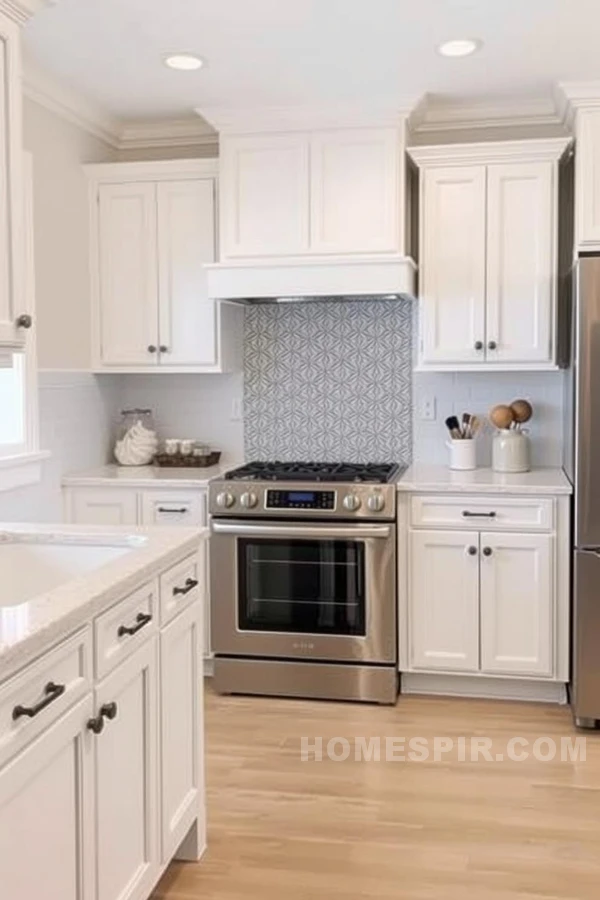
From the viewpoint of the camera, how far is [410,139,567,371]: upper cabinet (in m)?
3.98

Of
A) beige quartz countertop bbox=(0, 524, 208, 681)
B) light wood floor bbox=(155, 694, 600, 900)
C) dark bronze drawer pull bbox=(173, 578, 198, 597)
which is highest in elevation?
beige quartz countertop bbox=(0, 524, 208, 681)

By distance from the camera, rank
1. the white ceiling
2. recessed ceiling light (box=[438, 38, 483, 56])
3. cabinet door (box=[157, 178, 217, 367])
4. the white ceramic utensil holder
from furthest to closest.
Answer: cabinet door (box=[157, 178, 217, 367])
the white ceramic utensil holder
recessed ceiling light (box=[438, 38, 483, 56])
the white ceiling

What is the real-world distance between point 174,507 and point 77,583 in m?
2.08

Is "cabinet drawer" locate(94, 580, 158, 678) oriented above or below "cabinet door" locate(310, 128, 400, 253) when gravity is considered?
below

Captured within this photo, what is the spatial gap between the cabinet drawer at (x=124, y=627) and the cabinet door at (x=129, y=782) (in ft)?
0.10

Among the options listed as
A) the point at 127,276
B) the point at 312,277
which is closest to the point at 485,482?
the point at 312,277

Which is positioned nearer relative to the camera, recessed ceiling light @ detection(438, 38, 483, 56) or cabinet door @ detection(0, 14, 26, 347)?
cabinet door @ detection(0, 14, 26, 347)

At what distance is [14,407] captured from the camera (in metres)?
3.78

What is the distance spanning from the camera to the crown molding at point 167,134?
4.41 meters

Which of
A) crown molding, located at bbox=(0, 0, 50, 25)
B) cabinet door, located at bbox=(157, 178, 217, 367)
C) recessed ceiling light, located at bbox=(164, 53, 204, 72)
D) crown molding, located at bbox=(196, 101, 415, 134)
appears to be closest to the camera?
crown molding, located at bbox=(0, 0, 50, 25)

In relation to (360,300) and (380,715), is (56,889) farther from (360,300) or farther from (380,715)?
(360,300)

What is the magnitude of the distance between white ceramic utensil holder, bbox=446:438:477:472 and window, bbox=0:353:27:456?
1838 mm

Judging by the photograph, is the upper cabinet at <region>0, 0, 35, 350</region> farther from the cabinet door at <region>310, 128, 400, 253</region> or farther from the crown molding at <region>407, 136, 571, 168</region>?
the crown molding at <region>407, 136, 571, 168</region>

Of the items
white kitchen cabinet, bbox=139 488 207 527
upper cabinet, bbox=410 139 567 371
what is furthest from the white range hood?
white kitchen cabinet, bbox=139 488 207 527
